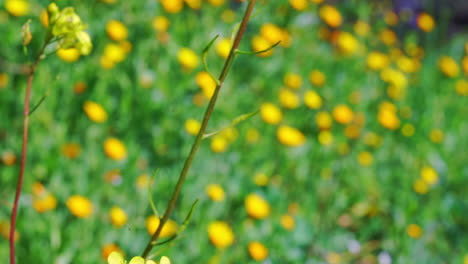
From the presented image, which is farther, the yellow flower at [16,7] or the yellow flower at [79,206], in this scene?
the yellow flower at [16,7]

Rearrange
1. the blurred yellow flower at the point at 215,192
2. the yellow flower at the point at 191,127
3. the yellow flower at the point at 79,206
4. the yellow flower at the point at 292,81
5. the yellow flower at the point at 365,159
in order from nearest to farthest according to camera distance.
Result: the yellow flower at the point at 79,206 < the blurred yellow flower at the point at 215,192 < the yellow flower at the point at 191,127 < the yellow flower at the point at 365,159 < the yellow flower at the point at 292,81

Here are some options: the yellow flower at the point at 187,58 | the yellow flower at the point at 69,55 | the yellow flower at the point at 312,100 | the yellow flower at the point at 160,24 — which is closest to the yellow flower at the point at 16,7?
the yellow flower at the point at 69,55

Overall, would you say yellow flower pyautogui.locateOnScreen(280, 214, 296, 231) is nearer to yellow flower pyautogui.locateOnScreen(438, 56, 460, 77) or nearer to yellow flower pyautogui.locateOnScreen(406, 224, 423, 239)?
yellow flower pyautogui.locateOnScreen(406, 224, 423, 239)

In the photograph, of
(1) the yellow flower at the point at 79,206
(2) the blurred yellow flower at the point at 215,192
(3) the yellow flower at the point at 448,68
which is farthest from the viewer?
(3) the yellow flower at the point at 448,68

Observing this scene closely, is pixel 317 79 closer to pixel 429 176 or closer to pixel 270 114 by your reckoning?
pixel 270 114

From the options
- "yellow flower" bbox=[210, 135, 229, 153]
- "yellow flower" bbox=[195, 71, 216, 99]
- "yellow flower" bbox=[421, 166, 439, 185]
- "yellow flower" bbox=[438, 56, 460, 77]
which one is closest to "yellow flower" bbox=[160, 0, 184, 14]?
"yellow flower" bbox=[195, 71, 216, 99]

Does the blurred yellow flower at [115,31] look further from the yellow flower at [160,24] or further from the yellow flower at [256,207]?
the yellow flower at [256,207]

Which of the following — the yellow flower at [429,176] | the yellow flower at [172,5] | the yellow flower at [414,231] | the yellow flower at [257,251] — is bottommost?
the yellow flower at [429,176]

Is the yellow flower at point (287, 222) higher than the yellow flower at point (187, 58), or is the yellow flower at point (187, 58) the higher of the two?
the yellow flower at point (187, 58)
